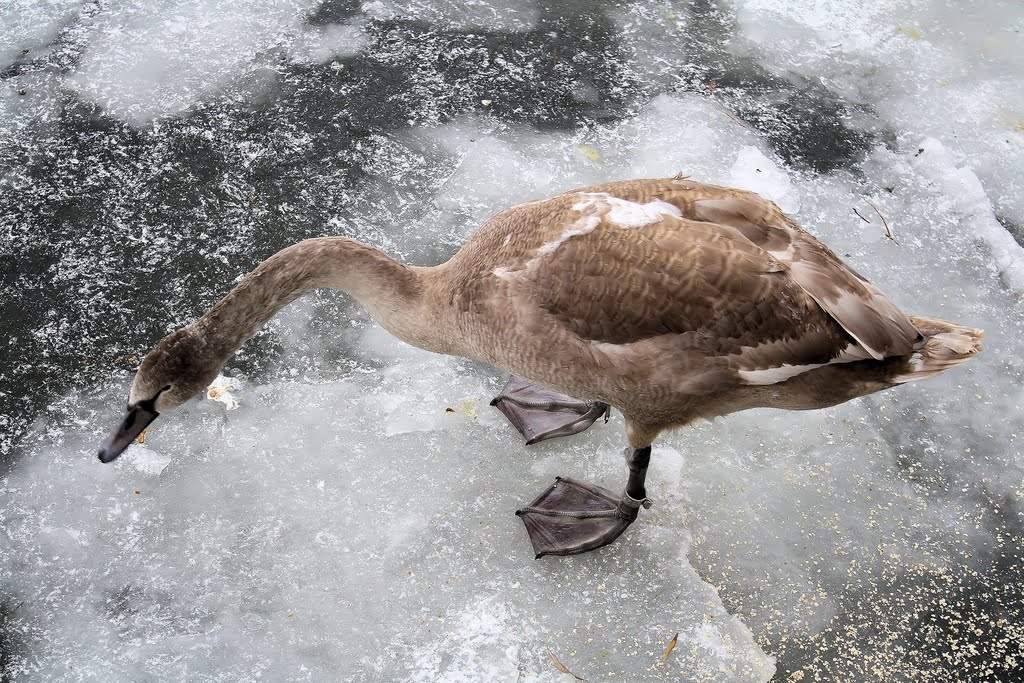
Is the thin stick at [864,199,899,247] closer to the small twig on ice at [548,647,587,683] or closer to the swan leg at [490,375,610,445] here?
the swan leg at [490,375,610,445]

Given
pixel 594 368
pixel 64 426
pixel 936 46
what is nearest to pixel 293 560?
pixel 64 426

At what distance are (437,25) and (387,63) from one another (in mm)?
529

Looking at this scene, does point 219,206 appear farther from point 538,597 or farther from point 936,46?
point 936,46

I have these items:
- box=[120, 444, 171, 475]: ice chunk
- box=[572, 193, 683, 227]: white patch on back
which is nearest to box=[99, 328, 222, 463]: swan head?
box=[120, 444, 171, 475]: ice chunk

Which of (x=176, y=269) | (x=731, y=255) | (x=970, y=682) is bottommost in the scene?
(x=970, y=682)

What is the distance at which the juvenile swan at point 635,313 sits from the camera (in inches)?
108

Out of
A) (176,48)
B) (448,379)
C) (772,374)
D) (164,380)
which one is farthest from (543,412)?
(176,48)

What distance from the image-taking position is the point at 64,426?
3.61 metres

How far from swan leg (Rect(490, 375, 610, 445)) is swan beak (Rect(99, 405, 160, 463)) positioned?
1518 mm

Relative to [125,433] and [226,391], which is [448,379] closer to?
[226,391]

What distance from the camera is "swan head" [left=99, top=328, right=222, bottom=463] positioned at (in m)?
2.96

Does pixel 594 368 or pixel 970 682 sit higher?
pixel 594 368

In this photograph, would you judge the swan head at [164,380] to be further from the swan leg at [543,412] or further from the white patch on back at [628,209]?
the white patch on back at [628,209]

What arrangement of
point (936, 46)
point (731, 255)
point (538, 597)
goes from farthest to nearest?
point (936, 46) < point (538, 597) < point (731, 255)
